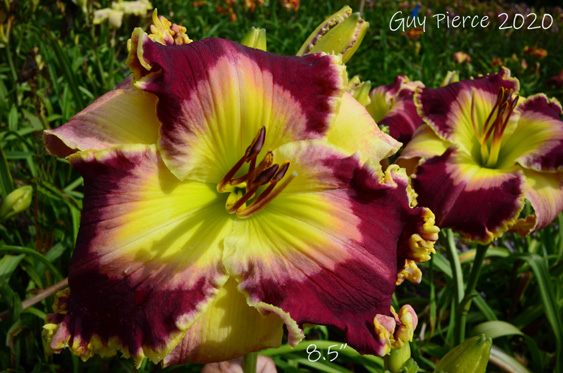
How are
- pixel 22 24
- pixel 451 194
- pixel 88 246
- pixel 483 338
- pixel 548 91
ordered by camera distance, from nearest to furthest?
pixel 88 246
pixel 483 338
pixel 451 194
pixel 22 24
pixel 548 91

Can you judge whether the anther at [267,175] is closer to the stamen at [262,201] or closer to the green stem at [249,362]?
the stamen at [262,201]

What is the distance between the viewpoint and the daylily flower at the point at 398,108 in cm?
124

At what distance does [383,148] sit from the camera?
649 millimetres

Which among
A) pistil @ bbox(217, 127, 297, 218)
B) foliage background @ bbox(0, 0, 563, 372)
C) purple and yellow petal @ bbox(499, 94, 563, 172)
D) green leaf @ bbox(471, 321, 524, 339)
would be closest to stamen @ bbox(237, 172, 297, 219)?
pistil @ bbox(217, 127, 297, 218)

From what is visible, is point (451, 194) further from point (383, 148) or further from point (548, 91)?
point (548, 91)

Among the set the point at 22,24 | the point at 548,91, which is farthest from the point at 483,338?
the point at 548,91

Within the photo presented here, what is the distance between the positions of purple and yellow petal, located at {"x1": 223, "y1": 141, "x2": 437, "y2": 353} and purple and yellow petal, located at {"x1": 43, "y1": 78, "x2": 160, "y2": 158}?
0.18m

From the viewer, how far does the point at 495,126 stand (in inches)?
44.6

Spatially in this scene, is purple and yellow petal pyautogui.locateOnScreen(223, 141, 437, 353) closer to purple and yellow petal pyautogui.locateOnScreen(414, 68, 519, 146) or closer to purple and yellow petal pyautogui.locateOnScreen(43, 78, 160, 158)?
purple and yellow petal pyautogui.locateOnScreen(43, 78, 160, 158)

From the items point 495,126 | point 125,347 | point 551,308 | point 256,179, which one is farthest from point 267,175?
point 551,308

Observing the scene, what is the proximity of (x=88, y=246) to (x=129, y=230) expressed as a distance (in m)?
0.05

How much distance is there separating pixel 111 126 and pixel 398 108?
0.89 m

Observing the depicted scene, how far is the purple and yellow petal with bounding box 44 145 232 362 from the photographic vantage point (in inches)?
21.3

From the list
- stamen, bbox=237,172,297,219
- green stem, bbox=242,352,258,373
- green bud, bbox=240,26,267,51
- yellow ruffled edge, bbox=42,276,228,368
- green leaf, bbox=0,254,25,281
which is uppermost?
green bud, bbox=240,26,267,51
